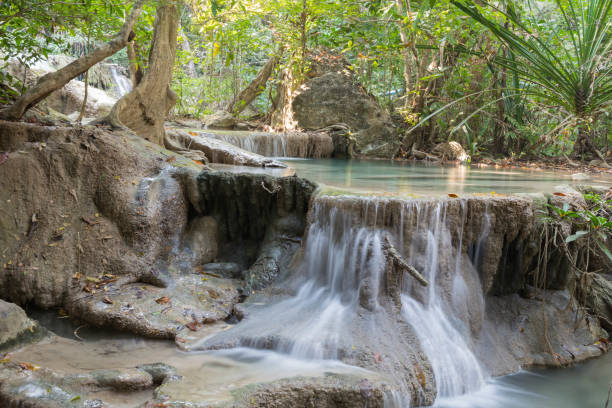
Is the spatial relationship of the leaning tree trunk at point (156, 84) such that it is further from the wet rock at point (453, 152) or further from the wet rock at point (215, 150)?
the wet rock at point (453, 152)

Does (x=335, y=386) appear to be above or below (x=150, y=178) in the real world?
below

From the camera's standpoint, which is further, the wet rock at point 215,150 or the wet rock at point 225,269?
the wet rock at point 215,150

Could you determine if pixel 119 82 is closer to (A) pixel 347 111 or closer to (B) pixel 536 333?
(A) pixel 347 111

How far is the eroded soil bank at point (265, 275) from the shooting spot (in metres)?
3.96

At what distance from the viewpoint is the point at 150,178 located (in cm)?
580

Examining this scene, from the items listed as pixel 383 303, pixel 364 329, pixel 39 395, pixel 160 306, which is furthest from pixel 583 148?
pixel 39 395

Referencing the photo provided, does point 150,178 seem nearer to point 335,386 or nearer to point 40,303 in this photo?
point 40,303

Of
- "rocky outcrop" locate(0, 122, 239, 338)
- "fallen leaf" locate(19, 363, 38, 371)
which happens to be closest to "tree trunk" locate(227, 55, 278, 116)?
"rocky outcrop" locate(0, 122, 239, 338)

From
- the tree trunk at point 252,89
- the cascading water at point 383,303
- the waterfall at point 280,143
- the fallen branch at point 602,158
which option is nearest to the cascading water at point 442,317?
the cascading water at point 383,303

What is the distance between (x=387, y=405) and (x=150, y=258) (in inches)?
123

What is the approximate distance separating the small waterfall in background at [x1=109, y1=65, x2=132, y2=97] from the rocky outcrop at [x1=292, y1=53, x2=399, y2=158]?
9835 millimetres

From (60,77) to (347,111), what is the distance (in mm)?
8957

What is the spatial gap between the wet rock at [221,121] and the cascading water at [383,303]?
9.22 metres

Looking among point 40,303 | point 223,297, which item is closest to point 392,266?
point 223,297
